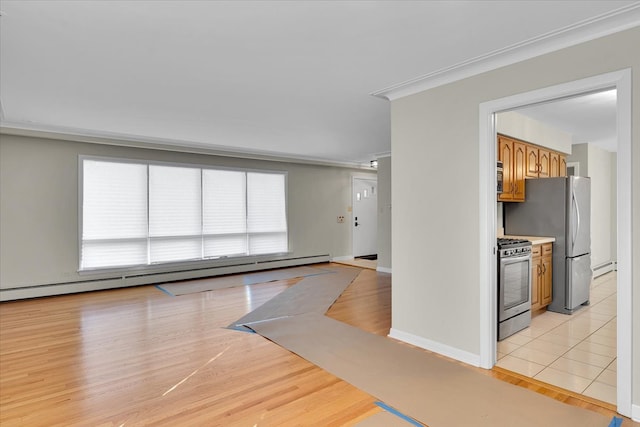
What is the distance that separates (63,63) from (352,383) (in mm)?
3502

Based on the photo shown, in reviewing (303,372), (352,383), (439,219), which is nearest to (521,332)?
(439,219)

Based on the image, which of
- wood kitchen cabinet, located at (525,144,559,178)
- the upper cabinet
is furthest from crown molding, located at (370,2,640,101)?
wood kitchen cabinet, located at (525,144,559,178)

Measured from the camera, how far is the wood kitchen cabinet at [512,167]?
4.30m

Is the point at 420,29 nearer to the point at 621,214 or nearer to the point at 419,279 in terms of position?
the point at 621,214

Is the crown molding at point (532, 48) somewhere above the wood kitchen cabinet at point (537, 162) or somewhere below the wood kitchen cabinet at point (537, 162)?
above

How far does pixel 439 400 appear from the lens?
2420 mm

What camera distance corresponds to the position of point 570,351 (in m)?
3.31

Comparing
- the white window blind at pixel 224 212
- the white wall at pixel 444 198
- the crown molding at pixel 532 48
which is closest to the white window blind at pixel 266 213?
the white window blind at pixel 224 212

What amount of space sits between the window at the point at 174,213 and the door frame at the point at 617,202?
5.48m

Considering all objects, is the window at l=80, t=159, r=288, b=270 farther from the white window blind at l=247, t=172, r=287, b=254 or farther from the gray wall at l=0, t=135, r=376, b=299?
the gray wall at l=0, t=135, r=376, b=299

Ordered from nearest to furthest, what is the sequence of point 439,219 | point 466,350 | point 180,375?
1. point 180,375
2. point 466,350
3. point 439,219

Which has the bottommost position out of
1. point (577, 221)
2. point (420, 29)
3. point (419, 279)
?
point (419, 279)

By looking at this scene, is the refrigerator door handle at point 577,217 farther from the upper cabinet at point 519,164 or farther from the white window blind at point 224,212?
the white window blind at point 224,212

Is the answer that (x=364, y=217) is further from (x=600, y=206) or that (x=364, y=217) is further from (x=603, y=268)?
(x=603, y=268)
